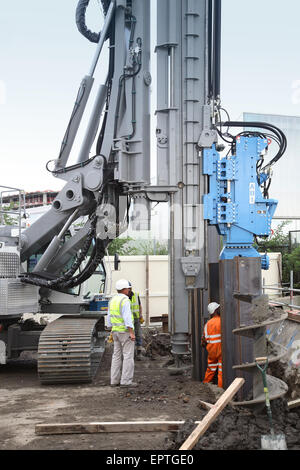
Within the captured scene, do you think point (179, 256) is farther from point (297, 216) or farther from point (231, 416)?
point (297, 216)

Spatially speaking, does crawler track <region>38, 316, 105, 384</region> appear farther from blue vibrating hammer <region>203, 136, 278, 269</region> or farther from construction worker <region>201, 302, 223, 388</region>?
blue vibrating hammer <region>203, 136, 278, 269</region>

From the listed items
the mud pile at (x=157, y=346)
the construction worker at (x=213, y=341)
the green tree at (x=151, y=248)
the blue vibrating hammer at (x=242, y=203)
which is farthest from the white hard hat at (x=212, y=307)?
the green tree at (x=151, y=248)

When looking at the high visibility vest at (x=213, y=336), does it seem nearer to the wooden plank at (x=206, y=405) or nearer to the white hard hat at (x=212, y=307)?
the white hard hat at (x=212, y=307)

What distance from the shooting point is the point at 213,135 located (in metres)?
8.17

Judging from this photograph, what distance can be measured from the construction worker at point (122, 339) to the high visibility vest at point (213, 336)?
1210mm

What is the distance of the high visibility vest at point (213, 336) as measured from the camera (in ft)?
24.1

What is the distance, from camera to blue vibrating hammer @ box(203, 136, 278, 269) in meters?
7.88

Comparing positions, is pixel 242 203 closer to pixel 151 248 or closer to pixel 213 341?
pixel 213 341

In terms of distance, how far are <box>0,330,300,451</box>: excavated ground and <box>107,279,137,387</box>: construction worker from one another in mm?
203

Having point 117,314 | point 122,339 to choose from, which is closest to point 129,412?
point 122,339

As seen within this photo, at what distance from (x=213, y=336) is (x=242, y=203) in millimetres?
2003

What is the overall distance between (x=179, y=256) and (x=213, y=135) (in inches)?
76.2

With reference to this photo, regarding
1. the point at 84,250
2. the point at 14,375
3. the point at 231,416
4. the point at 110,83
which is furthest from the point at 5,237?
the point at 231,416

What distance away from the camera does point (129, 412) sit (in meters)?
6.47
